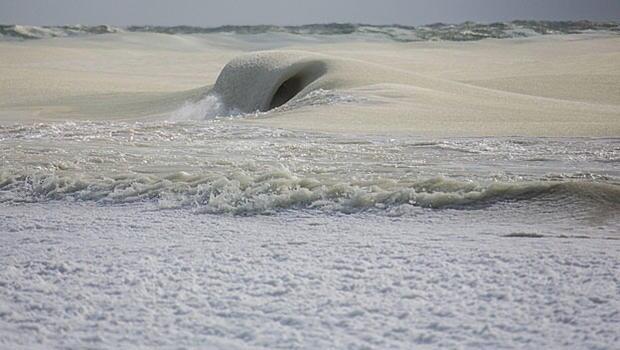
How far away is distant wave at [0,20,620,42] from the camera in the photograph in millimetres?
35844

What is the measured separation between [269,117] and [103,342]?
5453mm

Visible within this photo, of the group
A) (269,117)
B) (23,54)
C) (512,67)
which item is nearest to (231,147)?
(269,117)

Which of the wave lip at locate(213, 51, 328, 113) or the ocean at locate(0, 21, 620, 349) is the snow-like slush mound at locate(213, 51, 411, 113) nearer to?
the wave lip at locate(213, 51, 328, 113)

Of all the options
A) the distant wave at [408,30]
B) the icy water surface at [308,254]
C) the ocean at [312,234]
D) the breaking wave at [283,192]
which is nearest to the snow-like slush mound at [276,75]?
the ocean at [312,234]

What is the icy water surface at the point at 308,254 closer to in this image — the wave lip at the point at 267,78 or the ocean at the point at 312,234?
the ocean at the point at 312,234

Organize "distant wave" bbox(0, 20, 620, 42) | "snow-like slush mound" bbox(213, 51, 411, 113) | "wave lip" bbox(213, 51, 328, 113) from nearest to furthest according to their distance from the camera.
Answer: "snow-like slush mound" bbox(213, 51, 411, 113)
"wave lip" bbox(213, 51, 328, 113)
"distant wave" bbox(0, 20, 620, 42)

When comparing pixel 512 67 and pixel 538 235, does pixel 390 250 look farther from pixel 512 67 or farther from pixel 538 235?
pixel 512 67

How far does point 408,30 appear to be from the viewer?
127 ft

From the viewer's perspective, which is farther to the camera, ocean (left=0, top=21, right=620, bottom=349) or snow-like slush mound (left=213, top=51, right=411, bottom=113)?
snow-like slush mound (left=213, top=51, right=411, bottom=113)

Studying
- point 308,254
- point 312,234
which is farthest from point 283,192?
point 308,254

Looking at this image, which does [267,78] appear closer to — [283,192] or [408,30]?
[283,192]

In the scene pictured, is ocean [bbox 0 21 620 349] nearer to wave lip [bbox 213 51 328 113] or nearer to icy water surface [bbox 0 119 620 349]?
icy water surface [bbox 0 119 620 349]

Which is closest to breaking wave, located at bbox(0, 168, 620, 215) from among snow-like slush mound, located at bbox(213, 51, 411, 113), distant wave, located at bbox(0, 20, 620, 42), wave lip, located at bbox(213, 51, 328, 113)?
snow-like slush mound, located at bbox(213, 51, 411, 113)

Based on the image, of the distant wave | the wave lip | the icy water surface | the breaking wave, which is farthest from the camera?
the distant wave
